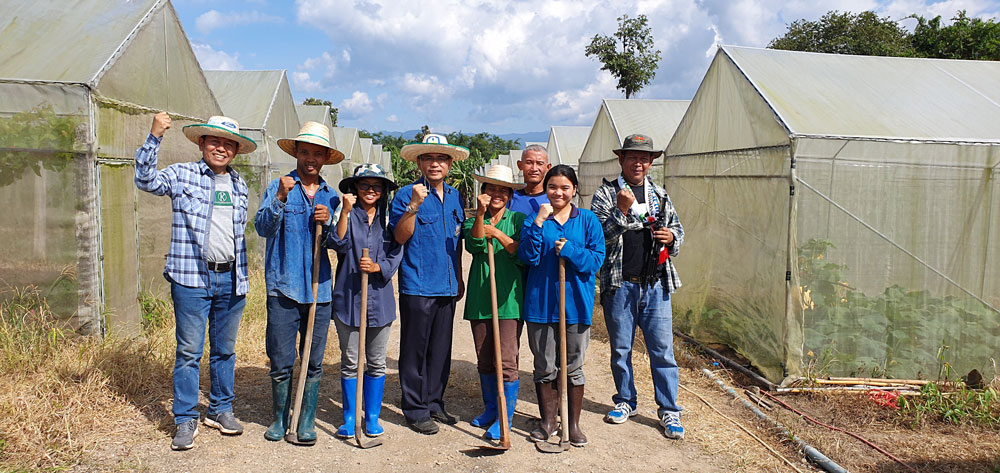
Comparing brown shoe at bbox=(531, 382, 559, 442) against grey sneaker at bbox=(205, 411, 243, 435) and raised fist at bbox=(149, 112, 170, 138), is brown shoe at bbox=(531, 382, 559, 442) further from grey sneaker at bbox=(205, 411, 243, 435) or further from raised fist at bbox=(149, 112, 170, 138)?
raised fist at bbox=(149, 112, 170, 138)

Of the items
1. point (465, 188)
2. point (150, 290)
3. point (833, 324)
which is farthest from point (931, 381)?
point (465, 188)

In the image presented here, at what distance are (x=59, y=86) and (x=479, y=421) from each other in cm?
421

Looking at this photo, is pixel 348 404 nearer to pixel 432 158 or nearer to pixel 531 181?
pixel 432 158

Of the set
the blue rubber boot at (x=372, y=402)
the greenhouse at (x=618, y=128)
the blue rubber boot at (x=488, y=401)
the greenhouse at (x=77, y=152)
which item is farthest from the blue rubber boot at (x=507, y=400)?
the greenhouse at (x=618, y=128)

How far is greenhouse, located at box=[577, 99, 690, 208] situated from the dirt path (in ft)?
21.1

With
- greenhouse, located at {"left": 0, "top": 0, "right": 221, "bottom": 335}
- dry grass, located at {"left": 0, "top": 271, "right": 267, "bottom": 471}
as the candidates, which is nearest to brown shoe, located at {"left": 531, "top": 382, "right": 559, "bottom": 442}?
dry grass, located at {"left": 0, "top": 271, "right": 267, "bottom": 471}

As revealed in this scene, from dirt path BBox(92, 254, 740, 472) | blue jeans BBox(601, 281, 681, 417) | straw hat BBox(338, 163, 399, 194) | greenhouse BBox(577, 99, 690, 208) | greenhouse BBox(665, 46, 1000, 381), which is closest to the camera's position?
dirt path BBox(92, 254, 740, 472)

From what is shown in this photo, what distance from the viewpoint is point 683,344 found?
275 inches

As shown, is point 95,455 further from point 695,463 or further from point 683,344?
point 683,344

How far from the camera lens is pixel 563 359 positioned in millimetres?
3988

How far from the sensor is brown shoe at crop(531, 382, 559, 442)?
4.14 meters

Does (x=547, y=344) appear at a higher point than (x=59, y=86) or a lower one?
lower

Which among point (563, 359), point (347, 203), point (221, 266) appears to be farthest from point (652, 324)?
point (221, 266)

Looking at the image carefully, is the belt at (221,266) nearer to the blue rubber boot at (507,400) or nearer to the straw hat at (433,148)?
the straw hat at (433,148)
